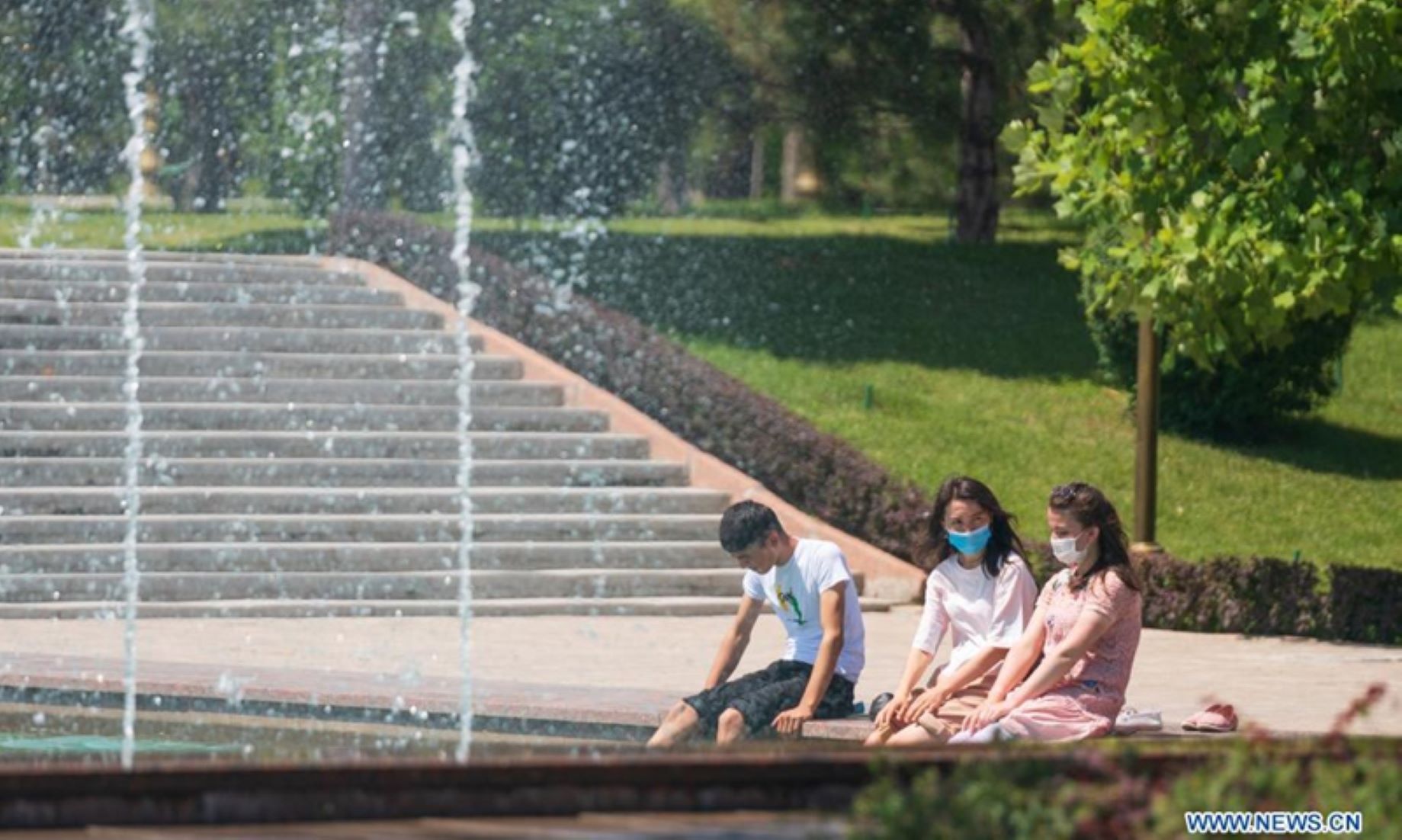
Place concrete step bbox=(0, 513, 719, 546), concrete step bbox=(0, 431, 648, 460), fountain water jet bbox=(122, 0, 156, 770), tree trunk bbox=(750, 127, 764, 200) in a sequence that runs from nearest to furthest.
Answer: fountain water jet bbox=(122, 0, 156, 770) → concrete step bbox=(0, 513, 719, 546) → concrete step bbox=(0, 431, 648, 460) → tree trunk bbox=(750, 127, 764, 200)

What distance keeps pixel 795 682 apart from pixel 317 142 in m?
25.9

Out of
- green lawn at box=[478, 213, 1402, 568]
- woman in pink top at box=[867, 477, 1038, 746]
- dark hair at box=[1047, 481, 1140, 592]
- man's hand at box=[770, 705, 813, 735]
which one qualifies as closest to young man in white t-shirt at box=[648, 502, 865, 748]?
man's hand at box=[770, 705, 813, 735]

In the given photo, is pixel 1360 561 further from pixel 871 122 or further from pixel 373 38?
pixel 373 38

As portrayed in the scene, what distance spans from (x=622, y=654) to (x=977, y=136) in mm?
14902

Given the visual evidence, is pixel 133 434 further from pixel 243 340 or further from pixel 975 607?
pixel 975 607

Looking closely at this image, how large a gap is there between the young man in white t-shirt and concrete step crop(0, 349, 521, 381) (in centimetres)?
987

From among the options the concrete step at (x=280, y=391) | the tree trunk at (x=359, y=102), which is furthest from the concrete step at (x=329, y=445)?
the tree trunk at (x=359, y=102)

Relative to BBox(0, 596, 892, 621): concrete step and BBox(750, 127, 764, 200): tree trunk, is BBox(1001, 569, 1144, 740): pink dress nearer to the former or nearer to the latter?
BBox(0, 596, 892, 621): concrete step

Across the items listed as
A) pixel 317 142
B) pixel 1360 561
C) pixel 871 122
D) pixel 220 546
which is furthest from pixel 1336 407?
pixel 317 142

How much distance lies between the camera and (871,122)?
85.3 ft

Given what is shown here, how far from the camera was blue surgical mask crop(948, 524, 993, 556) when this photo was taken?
809 centimetres

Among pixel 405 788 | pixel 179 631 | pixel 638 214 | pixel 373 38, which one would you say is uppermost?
pixel 373 38

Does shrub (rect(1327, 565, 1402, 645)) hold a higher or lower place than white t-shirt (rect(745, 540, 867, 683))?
lower

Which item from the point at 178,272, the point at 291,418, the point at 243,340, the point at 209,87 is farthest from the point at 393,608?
the point at 209,87
